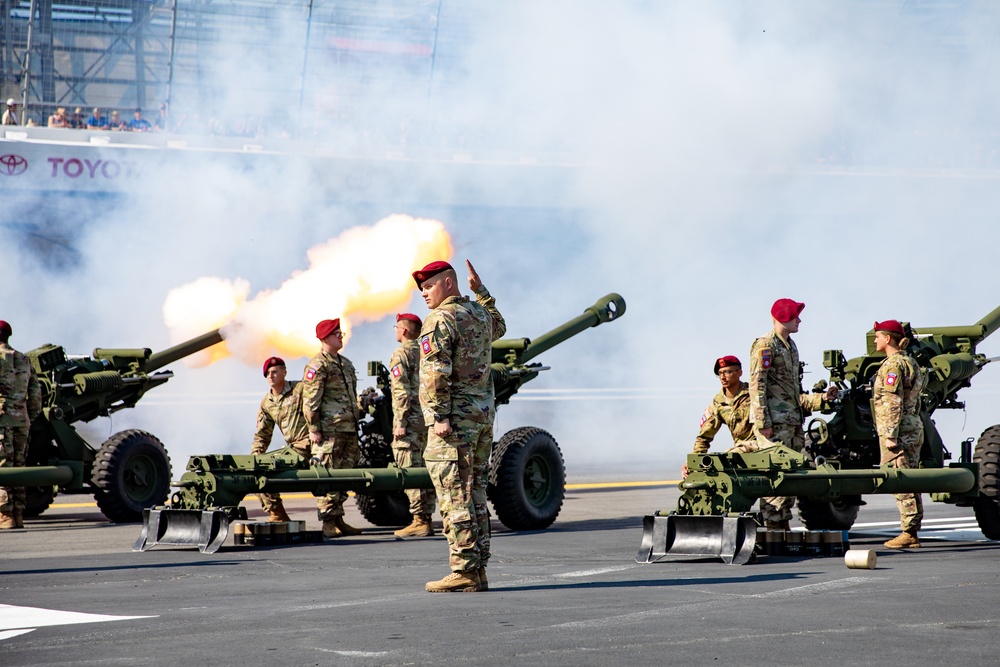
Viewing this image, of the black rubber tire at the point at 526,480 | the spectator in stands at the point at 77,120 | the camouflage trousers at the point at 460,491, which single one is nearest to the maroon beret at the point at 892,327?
the black rubber tire at the point at 526,480

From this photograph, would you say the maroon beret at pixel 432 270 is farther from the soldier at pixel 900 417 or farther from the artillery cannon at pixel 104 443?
the artillery cannon at pixel 104 443

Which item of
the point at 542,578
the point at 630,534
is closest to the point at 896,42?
the point at 630,534

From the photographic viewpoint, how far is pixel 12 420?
42.0 ft

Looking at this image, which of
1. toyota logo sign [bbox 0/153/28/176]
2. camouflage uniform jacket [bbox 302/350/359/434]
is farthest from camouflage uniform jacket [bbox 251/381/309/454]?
toyota logo sign [bbox 0/153/28/176]

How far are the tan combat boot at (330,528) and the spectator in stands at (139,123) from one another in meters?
19.3

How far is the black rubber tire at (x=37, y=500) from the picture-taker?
14.0 meters

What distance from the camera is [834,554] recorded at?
963cm

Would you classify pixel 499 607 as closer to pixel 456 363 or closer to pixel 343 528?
pixel 456 363

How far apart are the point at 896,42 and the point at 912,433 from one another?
24.6 metres

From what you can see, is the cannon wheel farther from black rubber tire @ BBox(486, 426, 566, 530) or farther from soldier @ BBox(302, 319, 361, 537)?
black rubber tire @ BBox(486, 426, 566, 530)

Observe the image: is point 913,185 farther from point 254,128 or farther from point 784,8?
point 254,128

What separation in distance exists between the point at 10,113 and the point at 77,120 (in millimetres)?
1354

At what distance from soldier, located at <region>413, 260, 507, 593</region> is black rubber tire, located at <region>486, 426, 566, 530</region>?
452 centimetres

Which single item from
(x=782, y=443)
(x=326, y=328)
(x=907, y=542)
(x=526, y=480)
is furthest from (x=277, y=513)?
(x=907, y=542)
